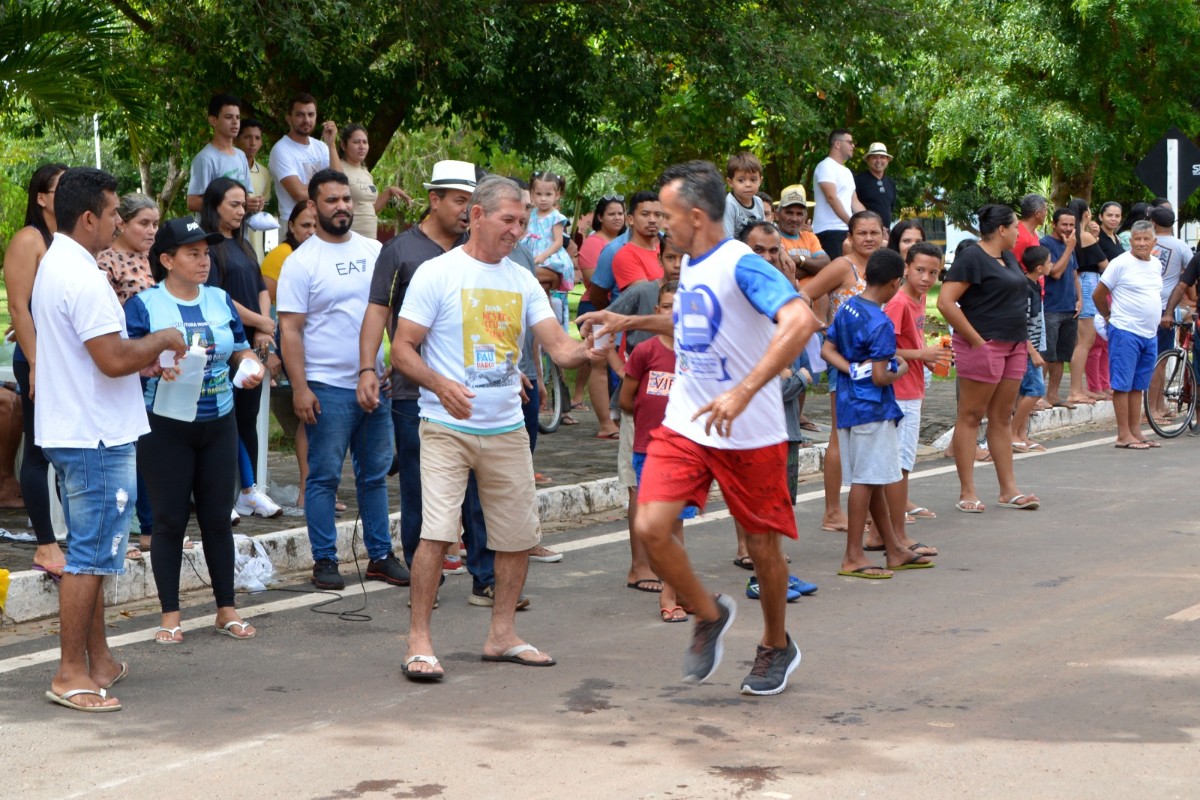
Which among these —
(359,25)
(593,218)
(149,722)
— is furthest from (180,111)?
(149,722)

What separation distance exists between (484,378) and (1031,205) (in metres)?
7.46

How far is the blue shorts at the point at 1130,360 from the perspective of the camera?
13273 millimetres

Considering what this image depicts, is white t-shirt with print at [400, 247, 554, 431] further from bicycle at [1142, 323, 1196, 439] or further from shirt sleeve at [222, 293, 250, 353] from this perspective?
bicycle at [1142, 323, 1196, 439]

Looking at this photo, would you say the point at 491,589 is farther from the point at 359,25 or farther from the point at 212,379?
the point at 359,25

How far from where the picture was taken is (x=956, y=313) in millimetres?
9938

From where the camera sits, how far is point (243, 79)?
1399 cm

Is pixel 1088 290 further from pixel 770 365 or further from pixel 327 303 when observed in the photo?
pixel 770 365

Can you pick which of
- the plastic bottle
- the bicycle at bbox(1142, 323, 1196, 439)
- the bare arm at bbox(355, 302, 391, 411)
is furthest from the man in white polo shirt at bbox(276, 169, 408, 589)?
the bicycle at bbox(1142, 323, 1196, 439)

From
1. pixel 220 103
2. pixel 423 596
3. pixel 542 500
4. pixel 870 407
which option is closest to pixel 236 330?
pixel 423 596

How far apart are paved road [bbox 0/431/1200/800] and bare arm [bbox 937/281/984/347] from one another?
1.96 meters

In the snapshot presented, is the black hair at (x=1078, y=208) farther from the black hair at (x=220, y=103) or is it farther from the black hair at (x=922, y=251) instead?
the black hair at (x=220, y=103)

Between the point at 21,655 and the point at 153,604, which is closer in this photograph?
the point at 21,655

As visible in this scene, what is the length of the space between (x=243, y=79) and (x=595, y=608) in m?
8.25

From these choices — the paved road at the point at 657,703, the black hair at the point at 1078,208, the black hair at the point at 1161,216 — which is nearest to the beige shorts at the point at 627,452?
the paved road at the point at 657,703
